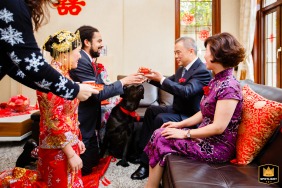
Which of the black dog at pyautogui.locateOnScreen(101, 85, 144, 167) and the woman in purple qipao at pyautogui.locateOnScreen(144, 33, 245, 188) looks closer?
the woman in purple qipao at pyautogui.locateOnScreen(144, 33, 245, 188)

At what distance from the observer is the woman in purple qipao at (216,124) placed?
1.62m

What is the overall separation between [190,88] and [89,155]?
3.63 feet

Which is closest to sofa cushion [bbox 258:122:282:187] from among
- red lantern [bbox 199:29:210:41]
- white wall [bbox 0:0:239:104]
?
white wall [bbox 0:0:239:104]

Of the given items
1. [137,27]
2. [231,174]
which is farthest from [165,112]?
[137,27]

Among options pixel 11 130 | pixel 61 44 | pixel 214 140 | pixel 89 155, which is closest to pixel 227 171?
pixel 214 140

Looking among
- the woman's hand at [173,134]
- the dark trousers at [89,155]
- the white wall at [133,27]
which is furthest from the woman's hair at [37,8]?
the white wall at [133,27]

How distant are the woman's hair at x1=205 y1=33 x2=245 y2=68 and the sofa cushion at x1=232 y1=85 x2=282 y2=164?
0.25 metres

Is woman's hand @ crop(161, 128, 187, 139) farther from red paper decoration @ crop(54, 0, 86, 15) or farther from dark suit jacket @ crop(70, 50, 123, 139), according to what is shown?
red paper decoration @ crop(54, 0, 86, 15)

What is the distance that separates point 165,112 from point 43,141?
1.48 m

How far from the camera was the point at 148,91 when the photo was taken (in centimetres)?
397

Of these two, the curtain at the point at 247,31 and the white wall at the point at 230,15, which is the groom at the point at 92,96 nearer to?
the curtain at the point at 247,31

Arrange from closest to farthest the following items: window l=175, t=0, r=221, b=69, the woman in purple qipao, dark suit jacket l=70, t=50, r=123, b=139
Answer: the woman in purple qipao → dark suit jacket l=70, t=50, r=123, b=139 → window l=175, t=0, r=221, b=69

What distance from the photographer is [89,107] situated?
249 centimetres

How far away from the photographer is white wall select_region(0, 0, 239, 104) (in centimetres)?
484
